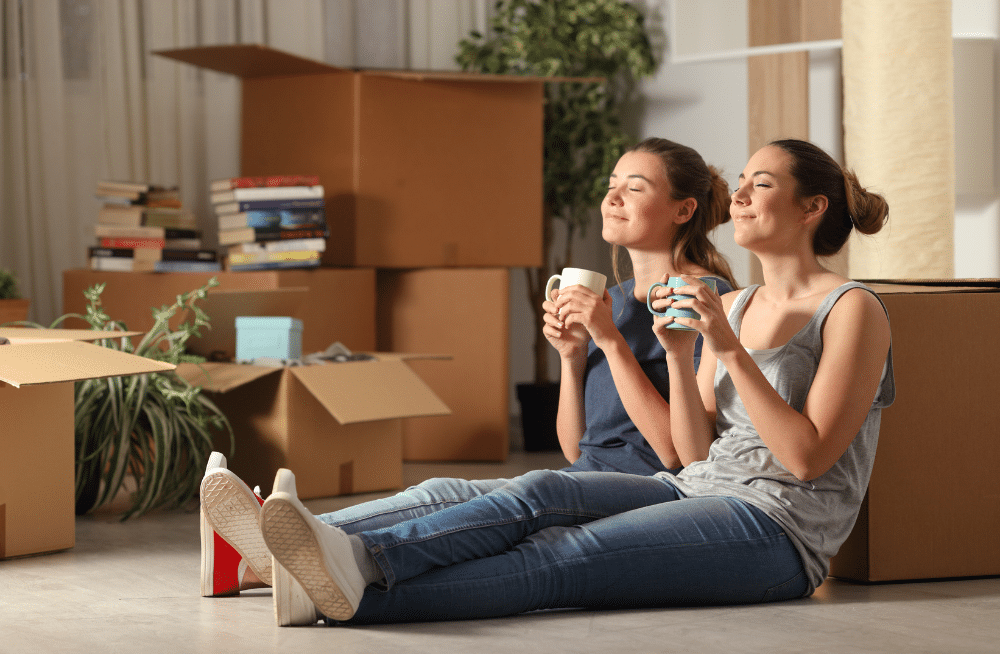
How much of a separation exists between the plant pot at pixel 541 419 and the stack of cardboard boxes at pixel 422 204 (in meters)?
0.19

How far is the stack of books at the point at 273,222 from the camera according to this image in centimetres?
337

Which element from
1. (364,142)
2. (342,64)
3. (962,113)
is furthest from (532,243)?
(962,113)

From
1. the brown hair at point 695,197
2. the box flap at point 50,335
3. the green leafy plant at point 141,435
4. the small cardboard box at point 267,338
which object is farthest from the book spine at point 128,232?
the brown hair at point 695,197

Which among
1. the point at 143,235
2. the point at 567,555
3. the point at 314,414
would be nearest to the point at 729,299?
the point at 567,555

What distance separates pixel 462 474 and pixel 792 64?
1.50 metres

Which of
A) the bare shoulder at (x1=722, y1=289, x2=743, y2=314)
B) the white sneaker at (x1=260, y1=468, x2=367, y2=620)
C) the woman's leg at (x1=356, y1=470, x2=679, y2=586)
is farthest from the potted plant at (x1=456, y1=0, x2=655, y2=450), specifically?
the white sneaker at (x1=260, y1=468, x2=367, y2=620)

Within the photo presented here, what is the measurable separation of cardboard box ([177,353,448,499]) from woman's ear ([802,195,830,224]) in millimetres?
1352

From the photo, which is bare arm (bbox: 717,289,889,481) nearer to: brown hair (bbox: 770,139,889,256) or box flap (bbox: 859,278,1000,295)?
brown hair (bbox: 770,139,889,256)

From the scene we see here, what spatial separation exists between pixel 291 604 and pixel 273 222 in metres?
1.99

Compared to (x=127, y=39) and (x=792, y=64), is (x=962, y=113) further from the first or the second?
(x=127, y=39)

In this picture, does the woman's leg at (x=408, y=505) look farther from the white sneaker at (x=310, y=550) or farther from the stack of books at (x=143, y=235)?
the stack of books at (x=143, y=235)

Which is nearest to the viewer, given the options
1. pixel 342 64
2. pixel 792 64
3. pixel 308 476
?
pixel 308 476

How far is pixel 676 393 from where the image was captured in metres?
1.69

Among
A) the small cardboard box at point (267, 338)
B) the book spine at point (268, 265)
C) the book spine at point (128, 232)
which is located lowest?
the small cardboard box at point (267, 338)
